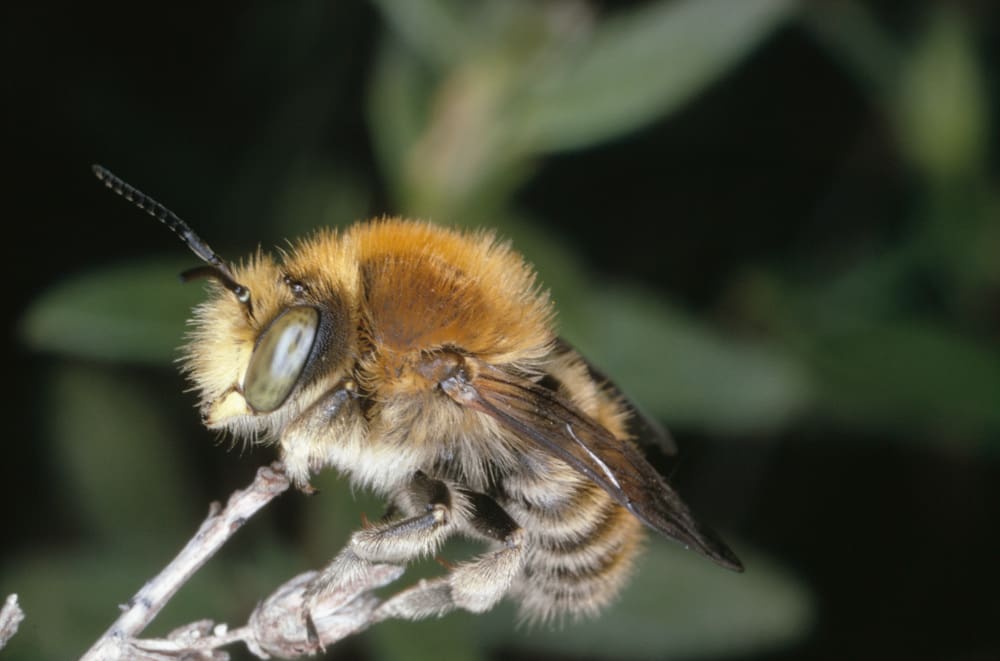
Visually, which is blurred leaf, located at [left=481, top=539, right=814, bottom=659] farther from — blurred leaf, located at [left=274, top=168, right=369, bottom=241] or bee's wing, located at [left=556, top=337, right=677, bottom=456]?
blurred leaf, located at [left=274, top=168, right=369, bottom=241]

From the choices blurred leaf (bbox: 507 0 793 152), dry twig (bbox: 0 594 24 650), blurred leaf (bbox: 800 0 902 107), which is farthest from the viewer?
blurred leaf (bbox: 800 0 902 107)

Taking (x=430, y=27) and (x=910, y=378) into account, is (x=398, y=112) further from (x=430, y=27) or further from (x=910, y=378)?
(x=910, y=378)

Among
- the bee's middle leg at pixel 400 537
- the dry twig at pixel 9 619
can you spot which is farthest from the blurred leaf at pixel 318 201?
the dry twig at pixel 9 619

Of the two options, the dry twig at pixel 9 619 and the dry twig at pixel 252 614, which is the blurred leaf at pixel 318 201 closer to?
the dry twig at pixel 252 614

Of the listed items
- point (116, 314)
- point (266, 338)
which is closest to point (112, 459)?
point (116, 314)

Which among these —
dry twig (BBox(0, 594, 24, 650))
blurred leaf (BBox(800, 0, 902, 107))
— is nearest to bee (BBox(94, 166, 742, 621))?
dry twig (BBox(0, 594, 24, 650))

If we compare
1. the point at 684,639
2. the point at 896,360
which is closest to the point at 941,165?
the point at 896,360
